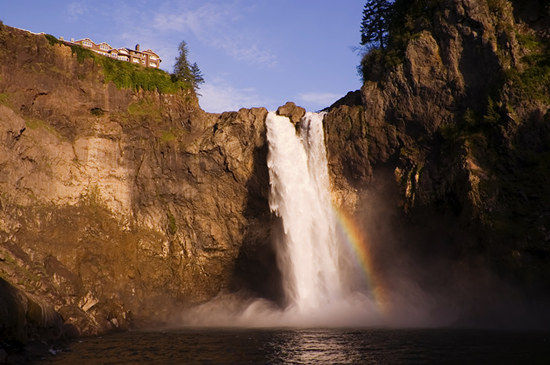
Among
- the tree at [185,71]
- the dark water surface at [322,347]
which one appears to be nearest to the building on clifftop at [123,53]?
the tree at [185,71]

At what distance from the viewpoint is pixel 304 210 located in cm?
3781

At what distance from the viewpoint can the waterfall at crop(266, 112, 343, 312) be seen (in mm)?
36250

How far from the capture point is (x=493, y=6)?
32.4 m

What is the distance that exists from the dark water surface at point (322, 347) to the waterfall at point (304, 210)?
9738 mm

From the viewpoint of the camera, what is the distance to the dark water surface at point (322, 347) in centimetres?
1728

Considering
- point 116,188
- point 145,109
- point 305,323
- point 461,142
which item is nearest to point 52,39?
point 145,109

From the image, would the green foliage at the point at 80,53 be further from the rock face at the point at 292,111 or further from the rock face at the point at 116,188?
the rock face at the point at 292,111

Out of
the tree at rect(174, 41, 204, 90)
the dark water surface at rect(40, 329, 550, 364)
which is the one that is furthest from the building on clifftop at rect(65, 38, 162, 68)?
the dark water surface at rect(40, 329, 550, 364)

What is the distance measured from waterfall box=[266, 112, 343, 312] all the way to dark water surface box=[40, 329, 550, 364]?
383 inches

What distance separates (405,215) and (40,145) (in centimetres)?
2897

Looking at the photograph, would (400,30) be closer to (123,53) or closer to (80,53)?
(80,53)

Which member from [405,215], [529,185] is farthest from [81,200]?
[529,185]

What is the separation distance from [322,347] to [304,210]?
59.8 ft

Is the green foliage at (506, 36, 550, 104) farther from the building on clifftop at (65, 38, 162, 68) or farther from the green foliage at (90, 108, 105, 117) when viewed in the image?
the building on clifftop at (65, 38, 162, 68)
